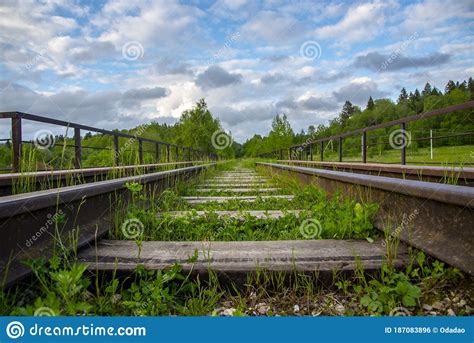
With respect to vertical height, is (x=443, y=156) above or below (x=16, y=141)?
above

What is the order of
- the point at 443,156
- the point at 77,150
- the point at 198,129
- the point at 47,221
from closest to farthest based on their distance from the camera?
the point at 47,221 → the point at 77,150 → the point at 443,156 → the point at 198,129

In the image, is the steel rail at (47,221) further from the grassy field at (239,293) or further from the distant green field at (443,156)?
the distant green field at (443,156)

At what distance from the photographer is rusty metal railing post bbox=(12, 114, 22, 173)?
445 centimetres

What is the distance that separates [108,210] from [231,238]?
3.18ft

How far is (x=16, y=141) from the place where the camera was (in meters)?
4.48

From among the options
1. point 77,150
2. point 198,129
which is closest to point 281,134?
point 198,129

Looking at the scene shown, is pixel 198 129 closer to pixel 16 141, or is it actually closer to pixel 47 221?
pixel 16 141

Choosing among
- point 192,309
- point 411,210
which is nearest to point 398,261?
point 411,210

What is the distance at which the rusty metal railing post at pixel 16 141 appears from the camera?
4449 mm

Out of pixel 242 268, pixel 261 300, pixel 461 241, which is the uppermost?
pixel 461 241

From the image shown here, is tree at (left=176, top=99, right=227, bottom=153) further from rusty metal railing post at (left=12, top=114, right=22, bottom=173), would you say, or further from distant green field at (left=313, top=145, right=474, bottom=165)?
rusty metal railing post at (left=12, top=114, right=22, bottom=173)

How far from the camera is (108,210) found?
2529mm

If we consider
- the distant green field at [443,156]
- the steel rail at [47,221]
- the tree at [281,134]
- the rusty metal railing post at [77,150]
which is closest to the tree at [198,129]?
the tree at [281,134]

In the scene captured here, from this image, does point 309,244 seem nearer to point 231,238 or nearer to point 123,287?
point 231,238
